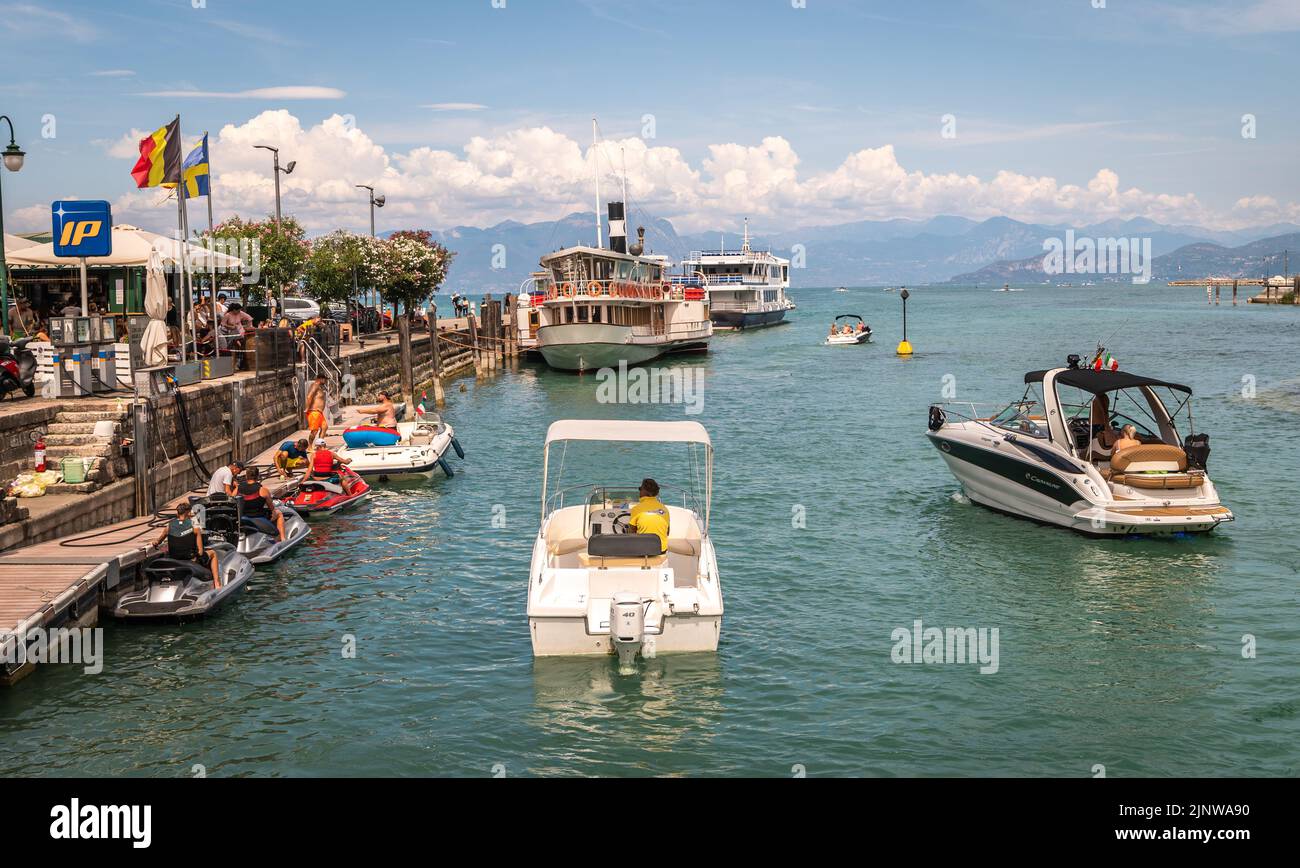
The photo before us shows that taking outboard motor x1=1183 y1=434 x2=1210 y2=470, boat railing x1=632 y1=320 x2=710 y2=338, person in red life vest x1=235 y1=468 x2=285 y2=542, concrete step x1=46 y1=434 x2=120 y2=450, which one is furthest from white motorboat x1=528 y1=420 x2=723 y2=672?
boat railing x1=632 y1=320 x2=710 y2=338

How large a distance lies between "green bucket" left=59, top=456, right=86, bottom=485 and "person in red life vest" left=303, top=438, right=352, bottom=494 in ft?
18.3

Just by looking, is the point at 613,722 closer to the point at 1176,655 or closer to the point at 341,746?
the point at 341,746

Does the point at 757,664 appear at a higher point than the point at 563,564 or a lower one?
lower

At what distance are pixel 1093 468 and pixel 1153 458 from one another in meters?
0.98

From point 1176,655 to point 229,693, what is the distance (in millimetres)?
11704

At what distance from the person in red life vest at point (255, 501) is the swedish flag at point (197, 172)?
944 cm

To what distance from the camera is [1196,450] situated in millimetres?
19281

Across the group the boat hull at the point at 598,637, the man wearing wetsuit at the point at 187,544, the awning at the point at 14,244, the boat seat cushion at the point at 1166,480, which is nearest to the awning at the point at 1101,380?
the boat seat cushion at the point at 1166,480

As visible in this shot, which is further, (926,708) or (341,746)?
(926,708)

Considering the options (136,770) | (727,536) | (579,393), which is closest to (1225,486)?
(727,536)

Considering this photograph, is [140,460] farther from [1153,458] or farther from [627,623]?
[1153,458]

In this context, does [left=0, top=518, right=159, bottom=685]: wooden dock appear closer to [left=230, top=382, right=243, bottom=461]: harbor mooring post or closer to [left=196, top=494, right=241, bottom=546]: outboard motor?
[left=196, top=494, right=241, bottom=546]: outboard motor

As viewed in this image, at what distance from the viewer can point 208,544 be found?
651 inches
